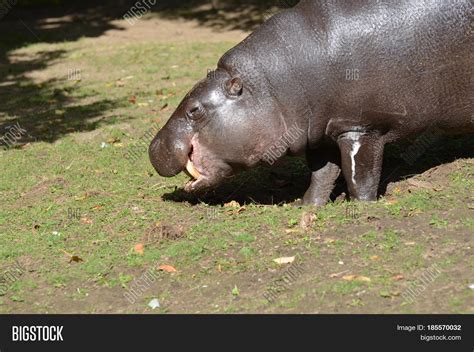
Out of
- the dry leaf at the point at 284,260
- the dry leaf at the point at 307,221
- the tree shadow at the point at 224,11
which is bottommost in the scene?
the tree shadow at the point at 224,11

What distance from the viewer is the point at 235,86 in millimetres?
7230

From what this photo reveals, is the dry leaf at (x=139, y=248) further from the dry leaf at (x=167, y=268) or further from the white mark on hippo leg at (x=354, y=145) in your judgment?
the white mark on hippo leg at (x=354, y=145)

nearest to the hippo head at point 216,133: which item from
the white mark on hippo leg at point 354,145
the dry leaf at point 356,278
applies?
the white mark on hippo leg at point 354,145

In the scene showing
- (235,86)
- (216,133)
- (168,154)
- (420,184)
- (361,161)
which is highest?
(235,86)

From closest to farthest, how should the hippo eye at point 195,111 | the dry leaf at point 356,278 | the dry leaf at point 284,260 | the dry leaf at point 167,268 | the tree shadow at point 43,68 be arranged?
the dry leaf at point 356,278, the dry leaf at point 284,260, the dry leaf at point 167,268, the hippo eye at point 195,111, the tree shadow at point 43,68

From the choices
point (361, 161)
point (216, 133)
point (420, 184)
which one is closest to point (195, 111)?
point (216, 133)

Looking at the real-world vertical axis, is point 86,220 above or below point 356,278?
below

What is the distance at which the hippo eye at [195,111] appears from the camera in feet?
24.2

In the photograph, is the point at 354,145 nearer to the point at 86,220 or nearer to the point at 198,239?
the point at 198,239

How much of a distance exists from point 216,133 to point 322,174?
119 cm

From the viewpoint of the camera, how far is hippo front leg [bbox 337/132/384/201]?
24.3ft
